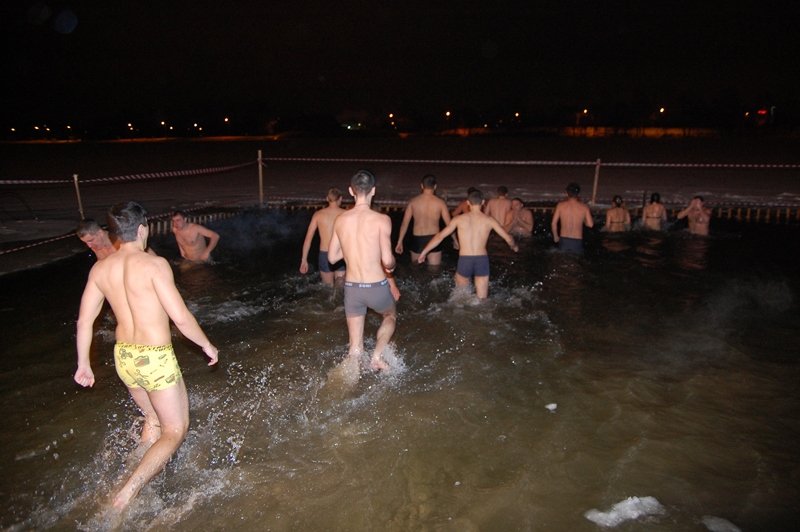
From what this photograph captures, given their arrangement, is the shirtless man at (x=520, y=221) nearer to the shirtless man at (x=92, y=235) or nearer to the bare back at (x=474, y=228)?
the bare back at (x=474, y=228)

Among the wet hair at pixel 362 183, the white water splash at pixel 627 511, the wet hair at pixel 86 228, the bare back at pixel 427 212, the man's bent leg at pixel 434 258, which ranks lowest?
the white water splash at pixel 627 511

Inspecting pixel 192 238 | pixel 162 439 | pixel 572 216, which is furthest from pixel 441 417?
pixel 192 238

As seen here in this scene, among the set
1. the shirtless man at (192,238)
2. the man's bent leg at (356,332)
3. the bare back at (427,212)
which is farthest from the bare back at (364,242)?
the shirtless man at (192,238)

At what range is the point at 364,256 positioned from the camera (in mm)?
4738

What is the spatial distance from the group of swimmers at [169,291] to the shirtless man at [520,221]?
3632 millimetres

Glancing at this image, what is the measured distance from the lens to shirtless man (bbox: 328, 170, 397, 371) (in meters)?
4.66

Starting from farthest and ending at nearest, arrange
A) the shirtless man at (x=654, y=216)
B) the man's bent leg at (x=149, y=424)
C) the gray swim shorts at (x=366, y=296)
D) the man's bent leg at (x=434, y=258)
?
the shirtless man at (x=654, y=216) → the man's bent leg at (x=434, y=258) → the gray swim shorts at (x=366, y=296) → the man's bent leg at (x=149, y=424)

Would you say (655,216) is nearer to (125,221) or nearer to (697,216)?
(697,216)

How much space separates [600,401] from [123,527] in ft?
12.9

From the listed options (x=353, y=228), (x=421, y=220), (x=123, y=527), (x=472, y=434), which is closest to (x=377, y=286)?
(x=353, y=228)

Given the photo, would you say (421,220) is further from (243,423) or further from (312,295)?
(243,423)

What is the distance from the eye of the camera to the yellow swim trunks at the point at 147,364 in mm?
3295

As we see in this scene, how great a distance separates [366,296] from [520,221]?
7.58 meters

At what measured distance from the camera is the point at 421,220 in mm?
8594
